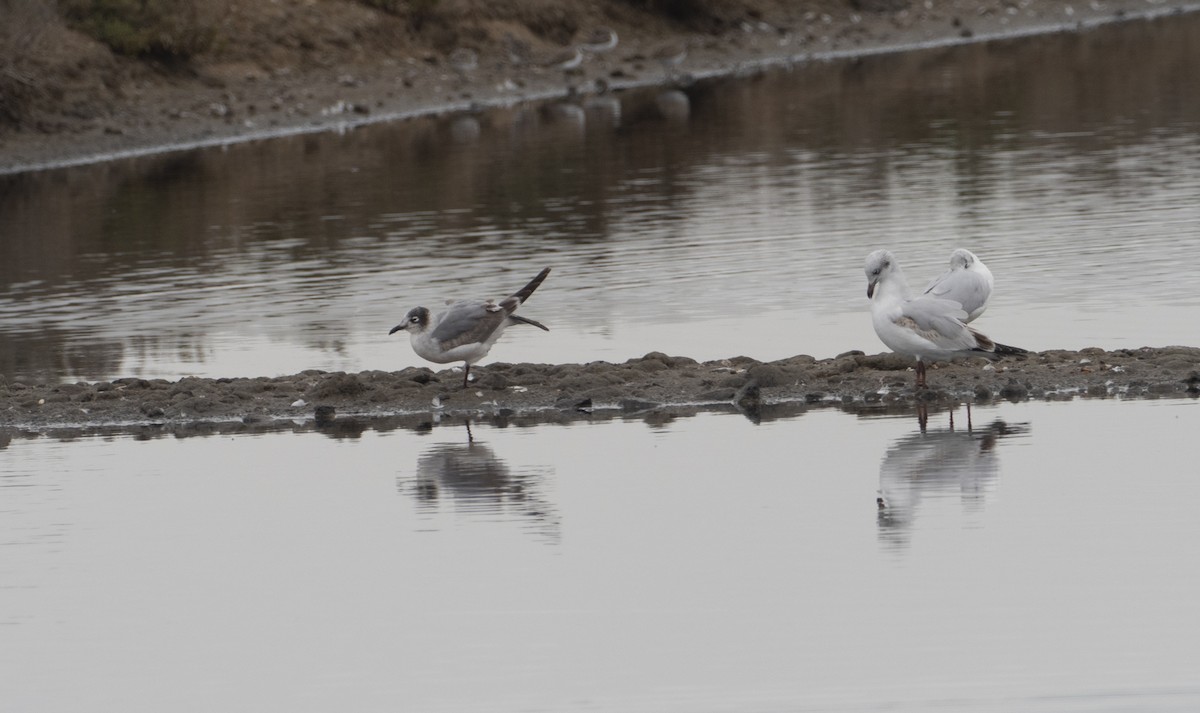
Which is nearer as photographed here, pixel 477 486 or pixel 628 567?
pixel 628 567

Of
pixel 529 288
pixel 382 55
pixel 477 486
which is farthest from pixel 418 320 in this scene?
pixel 382 55

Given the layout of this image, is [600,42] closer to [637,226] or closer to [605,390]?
[637,226]

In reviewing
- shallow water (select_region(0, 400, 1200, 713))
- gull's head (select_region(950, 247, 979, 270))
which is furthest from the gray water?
gull's head (select_region(950, 247, 979, 270))

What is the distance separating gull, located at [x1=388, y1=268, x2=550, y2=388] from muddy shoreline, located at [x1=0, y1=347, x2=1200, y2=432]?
1.26 ft

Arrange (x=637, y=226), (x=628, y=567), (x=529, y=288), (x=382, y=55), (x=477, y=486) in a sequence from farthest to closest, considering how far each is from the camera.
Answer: (x=382, y=55)
(x=637, y=226)
(x=529, y=288)
(x=477, y=486)
(x=628, y=567)

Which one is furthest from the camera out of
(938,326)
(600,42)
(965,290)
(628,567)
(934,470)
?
(600,42)

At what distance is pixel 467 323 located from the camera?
12758 mm

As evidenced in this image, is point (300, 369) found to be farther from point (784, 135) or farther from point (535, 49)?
point (535, 49)

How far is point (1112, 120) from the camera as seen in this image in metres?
29.8

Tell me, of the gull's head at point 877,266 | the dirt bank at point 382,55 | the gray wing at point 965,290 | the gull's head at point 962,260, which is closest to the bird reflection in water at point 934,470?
the gull's head at point 877,266

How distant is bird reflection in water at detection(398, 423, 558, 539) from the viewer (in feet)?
33.5

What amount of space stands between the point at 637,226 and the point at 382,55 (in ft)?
63.5

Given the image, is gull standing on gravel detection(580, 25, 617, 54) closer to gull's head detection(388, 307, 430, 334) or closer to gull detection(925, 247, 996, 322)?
gull's head detection(388, 307, 430, 334)

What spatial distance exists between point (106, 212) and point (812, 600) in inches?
760
